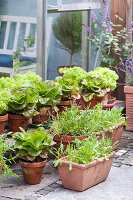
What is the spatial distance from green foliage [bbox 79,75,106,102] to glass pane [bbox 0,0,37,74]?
3.12 ft

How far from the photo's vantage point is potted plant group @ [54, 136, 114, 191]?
12.6 feet

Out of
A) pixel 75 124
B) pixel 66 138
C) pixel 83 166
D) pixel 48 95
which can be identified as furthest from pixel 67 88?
pixel 83 166

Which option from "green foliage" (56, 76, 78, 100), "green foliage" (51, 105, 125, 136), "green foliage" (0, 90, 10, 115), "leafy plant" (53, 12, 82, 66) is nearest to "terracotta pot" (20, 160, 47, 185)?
"green foliage" (51, 105, 125, 136)

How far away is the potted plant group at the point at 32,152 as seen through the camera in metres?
3.97

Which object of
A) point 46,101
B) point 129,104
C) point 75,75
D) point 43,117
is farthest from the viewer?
point 129,104

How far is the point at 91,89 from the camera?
5707mm

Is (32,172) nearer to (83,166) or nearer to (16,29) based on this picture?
(83,166)

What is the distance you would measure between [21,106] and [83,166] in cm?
108

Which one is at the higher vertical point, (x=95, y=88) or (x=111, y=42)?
(x=111, y=42)

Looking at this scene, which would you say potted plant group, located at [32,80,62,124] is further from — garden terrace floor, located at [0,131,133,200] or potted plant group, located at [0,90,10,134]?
garden terrace floor, located at [0,131,133,200]

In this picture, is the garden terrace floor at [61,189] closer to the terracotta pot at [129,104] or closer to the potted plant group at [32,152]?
the potted plant group at [32,152]

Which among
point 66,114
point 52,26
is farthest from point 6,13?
point 66,114

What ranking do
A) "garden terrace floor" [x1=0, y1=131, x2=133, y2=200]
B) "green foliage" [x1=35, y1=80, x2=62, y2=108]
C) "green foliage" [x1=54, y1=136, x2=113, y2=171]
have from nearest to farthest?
"garden terrace floor" [x1=0, y1=131, x2=133, y2=200] < "green foliage" [x1=54, y1=136, x2=113, y2=171] < "green foliage" [x1=35, y1=80, x2=62, y2=108]

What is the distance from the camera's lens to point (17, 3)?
6004 mm
